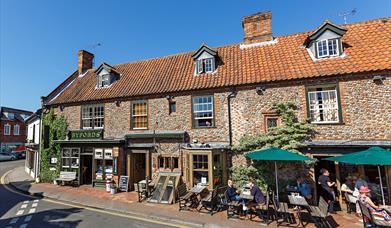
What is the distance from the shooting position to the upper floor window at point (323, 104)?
10.9m

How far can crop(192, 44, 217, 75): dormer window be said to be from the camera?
14.5 metres

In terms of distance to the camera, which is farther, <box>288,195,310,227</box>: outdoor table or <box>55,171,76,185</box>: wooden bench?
<box>55,171,76,185</box>: wooden bench

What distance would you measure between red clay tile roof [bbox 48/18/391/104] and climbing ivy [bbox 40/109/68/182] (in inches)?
71.5

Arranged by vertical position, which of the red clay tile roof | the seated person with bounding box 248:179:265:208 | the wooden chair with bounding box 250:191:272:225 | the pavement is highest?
the red clay tile roof

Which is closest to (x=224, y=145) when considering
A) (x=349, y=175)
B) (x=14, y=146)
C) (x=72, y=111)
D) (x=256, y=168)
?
(x=256, y=168)

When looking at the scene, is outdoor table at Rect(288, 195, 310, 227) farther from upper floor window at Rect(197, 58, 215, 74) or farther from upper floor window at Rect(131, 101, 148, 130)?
upper floor window at Rect(131, 101, 148, 130)

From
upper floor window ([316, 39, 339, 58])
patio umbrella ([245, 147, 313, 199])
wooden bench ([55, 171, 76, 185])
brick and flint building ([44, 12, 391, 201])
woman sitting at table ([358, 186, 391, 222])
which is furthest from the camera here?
wooden bench ([55, 171, 76, 185])

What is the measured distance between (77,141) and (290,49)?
52.6ft

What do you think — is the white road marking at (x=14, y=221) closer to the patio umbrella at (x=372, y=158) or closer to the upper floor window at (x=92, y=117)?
the upper floor window at (x=92, y=117)

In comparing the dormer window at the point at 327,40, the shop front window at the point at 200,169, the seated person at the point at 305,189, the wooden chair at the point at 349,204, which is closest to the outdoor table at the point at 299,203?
the seated person at the point at 305,189

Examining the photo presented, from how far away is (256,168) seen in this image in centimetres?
1152

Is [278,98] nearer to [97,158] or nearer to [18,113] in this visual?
A: [97,158]

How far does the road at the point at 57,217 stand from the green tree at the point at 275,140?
201 inches

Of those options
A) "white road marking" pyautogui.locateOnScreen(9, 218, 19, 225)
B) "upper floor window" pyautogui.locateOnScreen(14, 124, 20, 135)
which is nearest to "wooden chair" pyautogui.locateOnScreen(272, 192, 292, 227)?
"white road marking" pyautogui.locateOnScreen(9, 218, 19, 225)
